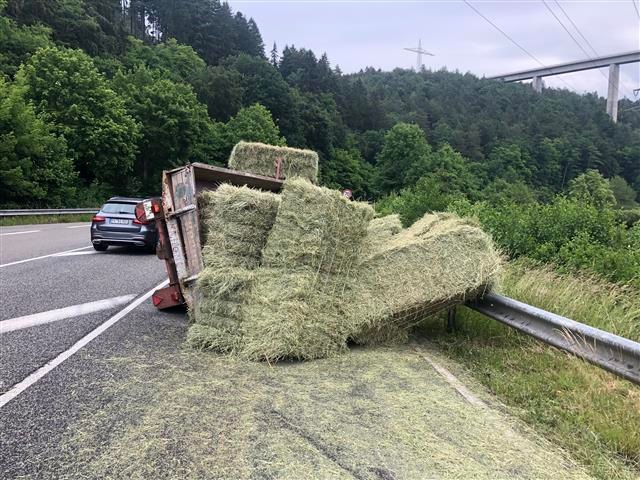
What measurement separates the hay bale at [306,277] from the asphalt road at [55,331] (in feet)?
4.47

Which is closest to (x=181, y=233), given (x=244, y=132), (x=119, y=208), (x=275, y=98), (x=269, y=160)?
(x=269, y=160)

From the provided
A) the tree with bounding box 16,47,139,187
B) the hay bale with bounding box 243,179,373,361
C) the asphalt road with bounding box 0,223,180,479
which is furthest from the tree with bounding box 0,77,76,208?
A: the hay bale with bounding box 243,179,373,361

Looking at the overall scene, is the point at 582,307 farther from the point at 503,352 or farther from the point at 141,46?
the point at 141,46

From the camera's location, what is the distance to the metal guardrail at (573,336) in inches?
150

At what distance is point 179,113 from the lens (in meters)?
52.4

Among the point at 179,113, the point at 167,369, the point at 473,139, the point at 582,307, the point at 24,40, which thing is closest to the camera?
the point at 167,369

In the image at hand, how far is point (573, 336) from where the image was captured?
4.47m

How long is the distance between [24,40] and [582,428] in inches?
2207

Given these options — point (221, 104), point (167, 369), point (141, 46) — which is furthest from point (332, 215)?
point (141, 46)

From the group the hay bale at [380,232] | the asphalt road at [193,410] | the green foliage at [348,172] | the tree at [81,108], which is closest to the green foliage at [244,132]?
the green foliage at [348,172]

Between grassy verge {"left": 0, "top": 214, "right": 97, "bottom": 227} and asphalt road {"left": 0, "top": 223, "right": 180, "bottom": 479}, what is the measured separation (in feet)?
38.6

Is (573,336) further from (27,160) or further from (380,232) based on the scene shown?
(27,160)

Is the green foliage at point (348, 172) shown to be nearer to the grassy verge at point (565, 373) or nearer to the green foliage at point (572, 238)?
the green foliage at point (572, 238)

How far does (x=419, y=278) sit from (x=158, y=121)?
5029cm
